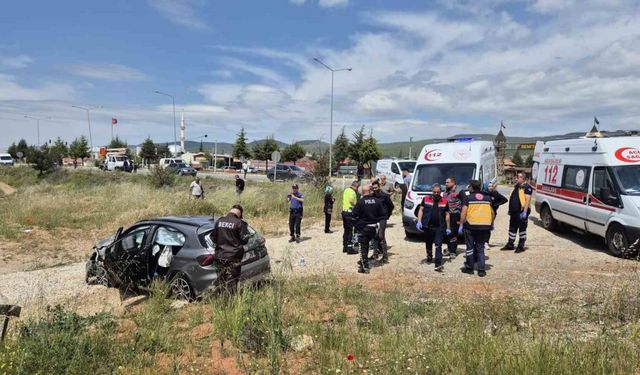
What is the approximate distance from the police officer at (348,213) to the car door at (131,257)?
4837 millimetres

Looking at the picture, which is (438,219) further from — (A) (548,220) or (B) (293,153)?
(B) (293,153)

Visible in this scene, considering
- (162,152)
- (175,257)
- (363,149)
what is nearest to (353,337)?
(175,257)

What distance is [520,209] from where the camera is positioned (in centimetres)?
1064

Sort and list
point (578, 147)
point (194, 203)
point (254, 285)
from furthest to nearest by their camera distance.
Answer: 1. point (194, 203)
2. point (578, 147)
3. point (254, 285)

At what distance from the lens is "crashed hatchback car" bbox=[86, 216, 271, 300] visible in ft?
24.7

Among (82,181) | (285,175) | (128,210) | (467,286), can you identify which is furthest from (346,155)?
(467,286)

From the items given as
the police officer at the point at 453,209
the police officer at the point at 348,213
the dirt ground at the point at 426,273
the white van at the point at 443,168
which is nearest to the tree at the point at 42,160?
the dirt ground at the point at 426,273

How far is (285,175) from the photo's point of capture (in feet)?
146

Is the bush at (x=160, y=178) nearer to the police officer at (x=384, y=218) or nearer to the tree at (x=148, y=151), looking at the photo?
the police officer at (x=384, y=218)

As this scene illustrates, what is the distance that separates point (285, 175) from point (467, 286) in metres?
37.1

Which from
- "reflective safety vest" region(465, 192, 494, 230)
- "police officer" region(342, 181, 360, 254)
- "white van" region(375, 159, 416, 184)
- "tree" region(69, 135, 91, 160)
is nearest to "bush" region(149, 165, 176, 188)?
"white van" region(375, 159, 416, 184)

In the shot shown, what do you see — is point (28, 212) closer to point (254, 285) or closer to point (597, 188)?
point (254, 285)

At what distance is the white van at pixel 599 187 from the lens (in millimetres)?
9508

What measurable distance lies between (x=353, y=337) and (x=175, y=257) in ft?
12.7
